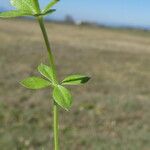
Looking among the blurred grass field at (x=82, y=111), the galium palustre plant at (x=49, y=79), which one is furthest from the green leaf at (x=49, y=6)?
the blurred grass field at (x=82, y=111)

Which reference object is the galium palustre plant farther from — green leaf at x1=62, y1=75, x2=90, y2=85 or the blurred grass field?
the blurred grass field

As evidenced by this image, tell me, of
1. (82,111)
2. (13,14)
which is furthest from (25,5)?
(82,111)

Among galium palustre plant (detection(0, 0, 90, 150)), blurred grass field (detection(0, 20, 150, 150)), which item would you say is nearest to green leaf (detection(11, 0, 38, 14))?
galium palustre plant (detection(0, 0, 90, 150))

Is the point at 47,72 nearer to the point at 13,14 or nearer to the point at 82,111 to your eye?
the point at 13,14

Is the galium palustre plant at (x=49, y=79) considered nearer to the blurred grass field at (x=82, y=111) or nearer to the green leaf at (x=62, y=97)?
the green leaf at (x=62, y=97)

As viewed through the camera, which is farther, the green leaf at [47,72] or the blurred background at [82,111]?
the blurred background at [82,111]

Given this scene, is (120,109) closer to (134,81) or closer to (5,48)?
(134,81)
